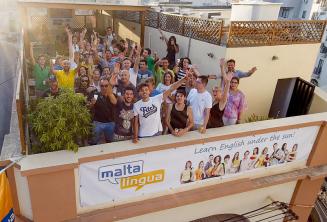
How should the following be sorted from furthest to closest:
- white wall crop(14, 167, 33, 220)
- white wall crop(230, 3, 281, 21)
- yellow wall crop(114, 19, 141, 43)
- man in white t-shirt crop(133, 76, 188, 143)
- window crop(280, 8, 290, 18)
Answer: window crop(280, 8, 290, 18)
yellow wall crop(114, 19, 141, 43)
white wall crop(230, 3, 281, 21)
man in white t-shirt crop(133, 76, 188, 143)
white wall crop(14, 167, 33, 220)

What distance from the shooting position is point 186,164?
18.4ft

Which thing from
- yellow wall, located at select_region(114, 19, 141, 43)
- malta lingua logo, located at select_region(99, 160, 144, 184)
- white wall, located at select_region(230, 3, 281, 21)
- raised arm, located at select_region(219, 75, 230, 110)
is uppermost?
white wall, located at select_region(230, 3, 281, 21)

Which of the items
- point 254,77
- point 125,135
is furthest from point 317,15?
point 125,135

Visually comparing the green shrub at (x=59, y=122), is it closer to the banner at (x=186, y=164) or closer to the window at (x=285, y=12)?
the banner at (x=186, y=164)

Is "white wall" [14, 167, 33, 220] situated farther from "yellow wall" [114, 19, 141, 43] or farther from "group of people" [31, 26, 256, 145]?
"yellow wall" [114, 19, 141, 43]

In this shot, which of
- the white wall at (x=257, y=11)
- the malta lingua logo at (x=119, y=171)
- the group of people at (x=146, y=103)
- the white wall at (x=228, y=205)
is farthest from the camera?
the white wall at (x=257, y=11)

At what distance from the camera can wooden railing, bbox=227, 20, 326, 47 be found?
823 cm

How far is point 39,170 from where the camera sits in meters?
4.36

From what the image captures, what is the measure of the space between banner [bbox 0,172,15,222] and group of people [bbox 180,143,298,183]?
9.14ft

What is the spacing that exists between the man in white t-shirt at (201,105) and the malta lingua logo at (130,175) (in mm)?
1102

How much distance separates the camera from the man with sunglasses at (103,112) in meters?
5.43

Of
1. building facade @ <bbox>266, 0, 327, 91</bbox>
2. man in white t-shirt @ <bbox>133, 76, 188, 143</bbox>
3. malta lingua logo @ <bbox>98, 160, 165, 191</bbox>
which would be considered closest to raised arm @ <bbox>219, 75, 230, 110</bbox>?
man in white t-shirt @ <bbox>133, 76, 188, 143</bbox>

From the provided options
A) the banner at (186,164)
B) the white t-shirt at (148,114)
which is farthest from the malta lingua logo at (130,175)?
the white t-shirt at (148,114)

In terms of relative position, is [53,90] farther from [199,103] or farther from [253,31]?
[253,31]
